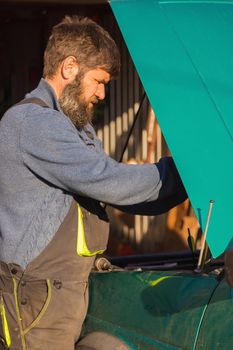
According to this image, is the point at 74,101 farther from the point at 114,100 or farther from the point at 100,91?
the point at 114,100

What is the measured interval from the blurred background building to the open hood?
4735 millimetres

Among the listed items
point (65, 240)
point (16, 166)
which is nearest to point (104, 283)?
point (65, 240)

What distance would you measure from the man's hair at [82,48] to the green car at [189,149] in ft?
0.77

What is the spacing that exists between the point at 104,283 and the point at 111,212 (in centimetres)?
505

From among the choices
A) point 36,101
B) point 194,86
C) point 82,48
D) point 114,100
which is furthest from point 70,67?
→ point 114,100

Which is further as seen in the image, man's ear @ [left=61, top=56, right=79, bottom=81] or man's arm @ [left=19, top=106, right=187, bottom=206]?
man's ear @ [left=61, top=56, right=79, bottom=81]

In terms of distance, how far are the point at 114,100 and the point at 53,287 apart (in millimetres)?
5505

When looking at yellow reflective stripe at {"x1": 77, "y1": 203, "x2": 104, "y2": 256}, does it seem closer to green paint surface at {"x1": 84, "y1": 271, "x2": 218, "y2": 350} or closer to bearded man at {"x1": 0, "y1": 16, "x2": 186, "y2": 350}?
bearded man at {"x1": 0, "y1": 16, "x2": 186, "y2": 350}

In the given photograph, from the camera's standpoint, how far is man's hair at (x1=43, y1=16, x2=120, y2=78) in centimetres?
319

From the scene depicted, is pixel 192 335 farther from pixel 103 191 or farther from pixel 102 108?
pixel 102 108

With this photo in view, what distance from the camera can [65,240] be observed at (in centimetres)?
309

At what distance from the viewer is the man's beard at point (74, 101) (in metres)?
3.19

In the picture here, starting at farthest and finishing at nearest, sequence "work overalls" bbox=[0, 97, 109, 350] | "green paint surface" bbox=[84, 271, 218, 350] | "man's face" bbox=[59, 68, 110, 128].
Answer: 1. "man's face" bbox=[59, 68, 110, 128]
2. "work overalls" bbox=[0, 97, 109, 350]
3. "green paint surface" bbox=[84, 271, 218, 350]

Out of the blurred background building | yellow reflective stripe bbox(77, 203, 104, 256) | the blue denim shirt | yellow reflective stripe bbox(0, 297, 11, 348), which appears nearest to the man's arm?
the blue denim shirt
